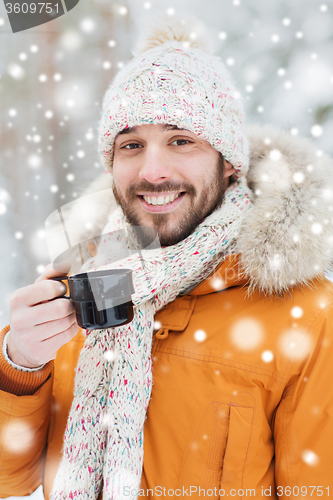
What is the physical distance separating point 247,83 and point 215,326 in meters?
2.16

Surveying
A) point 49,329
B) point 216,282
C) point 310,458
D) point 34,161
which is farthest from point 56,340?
point 34,161

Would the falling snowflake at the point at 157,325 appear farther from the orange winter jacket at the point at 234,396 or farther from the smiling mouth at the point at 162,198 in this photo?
the smiling mouth at the point at 162,198

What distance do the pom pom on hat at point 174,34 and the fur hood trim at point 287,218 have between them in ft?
1.91

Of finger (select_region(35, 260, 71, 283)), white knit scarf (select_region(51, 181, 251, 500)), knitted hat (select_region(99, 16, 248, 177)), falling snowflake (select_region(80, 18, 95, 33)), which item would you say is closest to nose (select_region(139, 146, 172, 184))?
knitted hat (select_region(99, 16, 248, 177))

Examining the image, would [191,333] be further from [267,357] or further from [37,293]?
[37,293]

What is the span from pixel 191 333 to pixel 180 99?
0.93 metres

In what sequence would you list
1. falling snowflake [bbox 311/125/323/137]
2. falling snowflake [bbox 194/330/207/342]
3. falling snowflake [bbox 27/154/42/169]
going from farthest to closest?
falling snowflake [bbox 311/125/323/137] → falling snowflake [bbox 27/154/42/169] → falling snowflake [bbox 194/330/207/342]

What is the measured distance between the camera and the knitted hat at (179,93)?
1.30 metres

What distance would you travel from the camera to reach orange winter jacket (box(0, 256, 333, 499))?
0.99 metres

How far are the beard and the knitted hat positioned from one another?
0.49 ft

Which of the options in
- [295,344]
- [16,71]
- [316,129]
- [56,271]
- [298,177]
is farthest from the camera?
[316,129]

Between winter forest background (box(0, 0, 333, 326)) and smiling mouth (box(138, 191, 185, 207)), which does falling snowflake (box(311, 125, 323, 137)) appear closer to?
winter forest background (box(0, 0, 333, 326))

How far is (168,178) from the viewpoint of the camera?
4.55ft

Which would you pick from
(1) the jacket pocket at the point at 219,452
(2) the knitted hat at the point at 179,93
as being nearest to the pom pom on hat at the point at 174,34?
(2) the knitted hat at the point at 179,93
